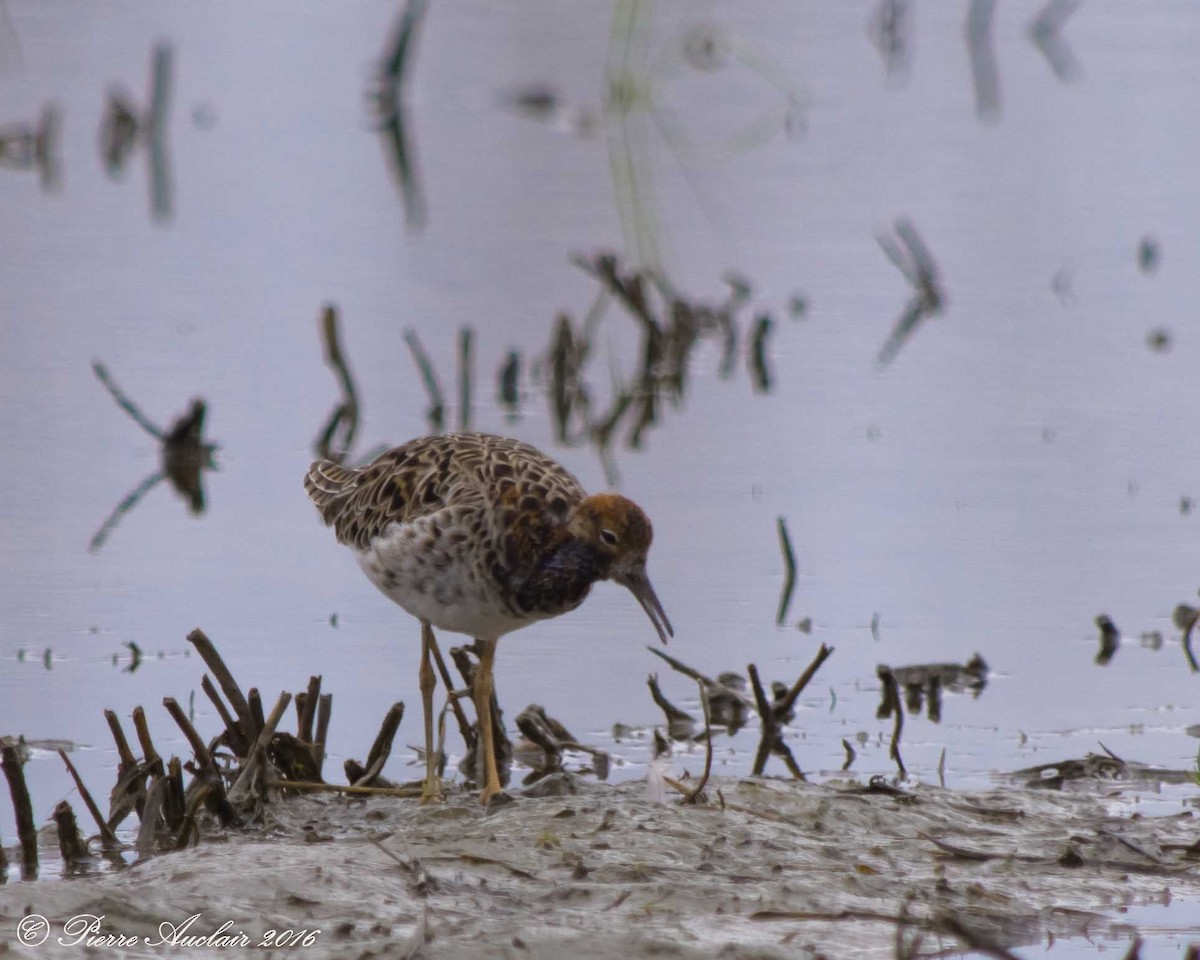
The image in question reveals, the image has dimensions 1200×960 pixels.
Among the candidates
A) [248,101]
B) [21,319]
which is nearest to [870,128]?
[248,101]

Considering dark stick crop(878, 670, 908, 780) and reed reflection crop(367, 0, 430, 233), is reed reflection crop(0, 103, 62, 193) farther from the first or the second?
dark stick crop(878, 670, 908, 780)

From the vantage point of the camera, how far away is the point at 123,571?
30.0ft

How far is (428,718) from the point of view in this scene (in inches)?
287

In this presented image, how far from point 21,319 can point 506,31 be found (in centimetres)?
1206

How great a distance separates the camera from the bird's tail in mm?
7824

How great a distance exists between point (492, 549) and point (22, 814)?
1.56 m

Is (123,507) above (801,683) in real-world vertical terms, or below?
above

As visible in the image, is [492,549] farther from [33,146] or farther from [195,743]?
[33,146]

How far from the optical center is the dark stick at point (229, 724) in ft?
22.3

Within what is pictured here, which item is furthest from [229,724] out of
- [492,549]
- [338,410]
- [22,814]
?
[338,410]

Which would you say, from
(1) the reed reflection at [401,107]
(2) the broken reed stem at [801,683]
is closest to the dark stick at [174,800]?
(2) the broken reed stem at [801,683]

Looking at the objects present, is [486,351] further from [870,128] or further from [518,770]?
[870,128]

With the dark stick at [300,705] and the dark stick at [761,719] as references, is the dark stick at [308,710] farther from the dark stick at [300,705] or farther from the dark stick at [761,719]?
the dark stick at [761,719]

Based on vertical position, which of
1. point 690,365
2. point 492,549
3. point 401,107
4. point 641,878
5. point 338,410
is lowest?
point 641,878
